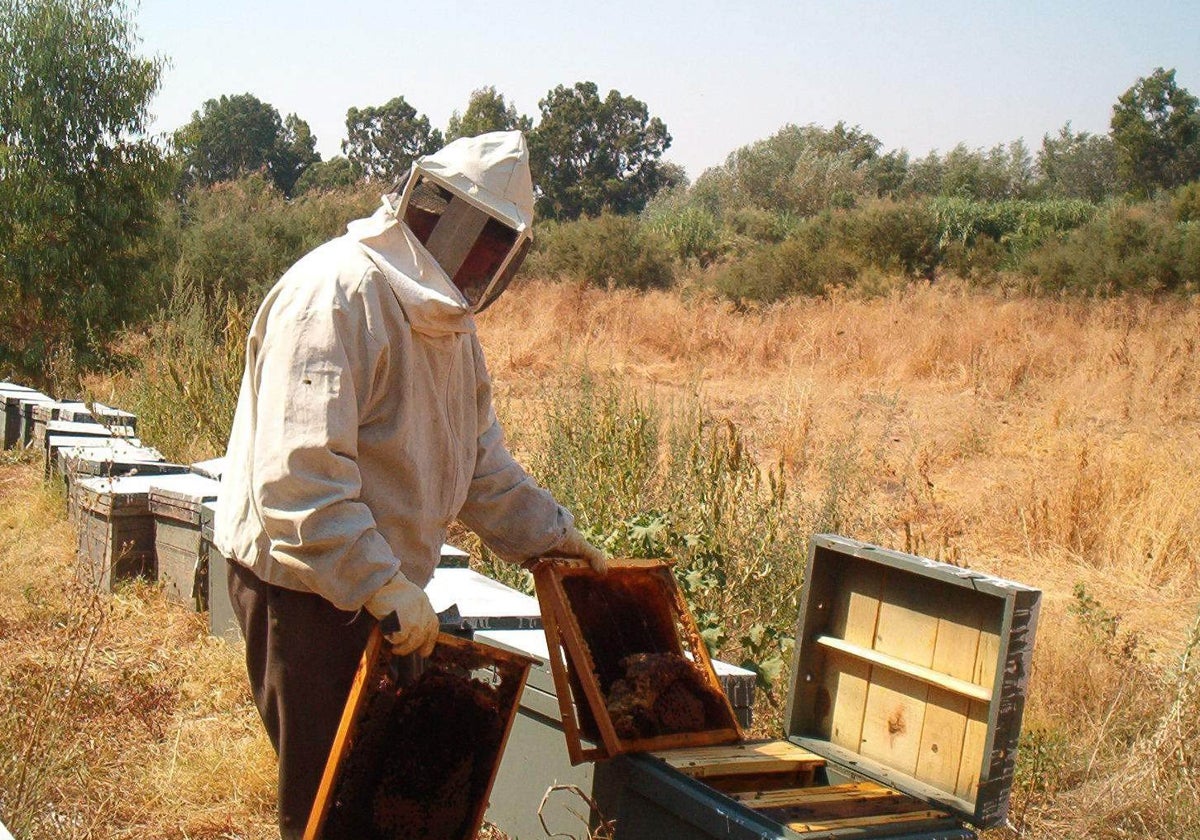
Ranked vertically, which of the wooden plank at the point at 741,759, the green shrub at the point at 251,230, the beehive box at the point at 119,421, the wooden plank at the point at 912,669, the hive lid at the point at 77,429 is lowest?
the wooden plank at the point at 741,759

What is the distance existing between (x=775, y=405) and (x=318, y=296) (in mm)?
8670

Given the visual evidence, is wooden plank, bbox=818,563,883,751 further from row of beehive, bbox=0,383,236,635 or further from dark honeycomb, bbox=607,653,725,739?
row of beehive, bbox=0,383,236,635

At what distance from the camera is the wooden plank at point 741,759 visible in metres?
2.53

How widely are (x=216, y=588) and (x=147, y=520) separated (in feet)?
2.87

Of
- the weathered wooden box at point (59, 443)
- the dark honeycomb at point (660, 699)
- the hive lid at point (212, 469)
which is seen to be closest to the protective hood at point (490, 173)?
the dark honeycomb at point (660, 699)

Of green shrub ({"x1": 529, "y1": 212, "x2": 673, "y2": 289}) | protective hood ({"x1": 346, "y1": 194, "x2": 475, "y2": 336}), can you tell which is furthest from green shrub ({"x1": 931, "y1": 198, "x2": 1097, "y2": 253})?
protective hood ({"x1": 346, "y1": 194, "x2": 475, "y2": 336})

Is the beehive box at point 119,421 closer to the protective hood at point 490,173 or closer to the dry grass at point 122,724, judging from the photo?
the dry grass at point 122,724

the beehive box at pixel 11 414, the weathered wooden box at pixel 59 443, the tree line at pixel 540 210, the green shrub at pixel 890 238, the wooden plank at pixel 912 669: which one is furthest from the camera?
the green shrub at pixel 890 238

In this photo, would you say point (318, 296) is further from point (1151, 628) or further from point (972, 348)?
point (972, 348)

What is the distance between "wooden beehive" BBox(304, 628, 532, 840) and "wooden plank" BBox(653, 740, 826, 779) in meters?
0.40

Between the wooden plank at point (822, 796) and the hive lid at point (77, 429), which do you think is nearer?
the wooden plank at point (822, 796)

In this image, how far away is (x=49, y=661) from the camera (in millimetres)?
4098

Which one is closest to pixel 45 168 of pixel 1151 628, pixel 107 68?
pixel 107 68

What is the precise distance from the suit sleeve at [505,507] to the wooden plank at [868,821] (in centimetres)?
98
